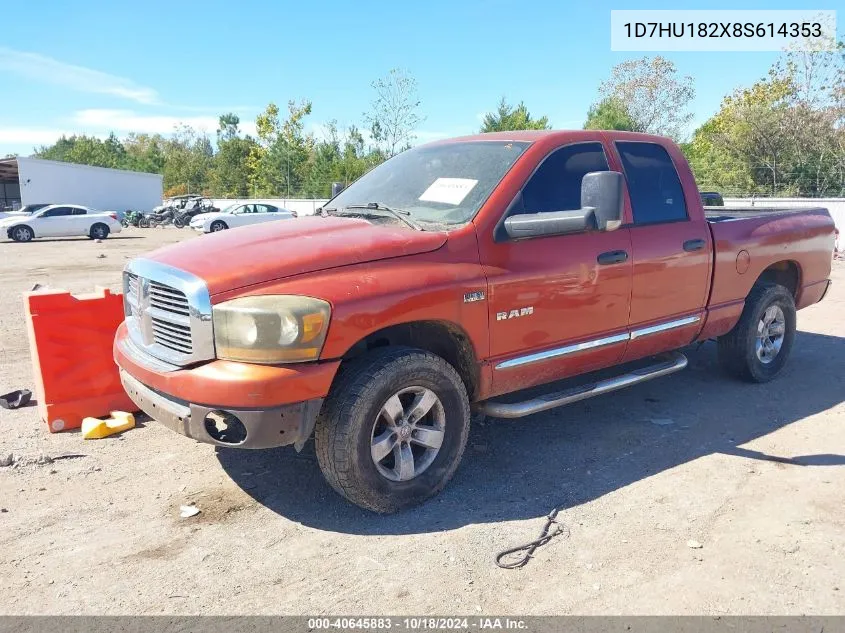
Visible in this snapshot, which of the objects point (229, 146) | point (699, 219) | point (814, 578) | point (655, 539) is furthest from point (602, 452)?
point (229, 146)

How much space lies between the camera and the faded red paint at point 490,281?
10.4 feet

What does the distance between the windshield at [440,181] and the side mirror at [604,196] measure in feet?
1.69

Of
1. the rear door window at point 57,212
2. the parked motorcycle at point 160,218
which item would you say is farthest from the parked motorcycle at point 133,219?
the rear door window at point 57,212

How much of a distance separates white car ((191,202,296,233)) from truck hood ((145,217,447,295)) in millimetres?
24794

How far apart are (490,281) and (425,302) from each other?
0.45m

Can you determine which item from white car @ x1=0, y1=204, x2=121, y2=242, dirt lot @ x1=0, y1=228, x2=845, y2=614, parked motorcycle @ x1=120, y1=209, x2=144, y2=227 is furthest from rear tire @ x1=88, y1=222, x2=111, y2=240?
dirt lot @ x1=0, y1=228, x2=845, y2=614

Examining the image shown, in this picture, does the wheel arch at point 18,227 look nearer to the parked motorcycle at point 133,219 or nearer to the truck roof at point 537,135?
the parked motorcycle at point 133,219

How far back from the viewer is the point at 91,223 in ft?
88.8

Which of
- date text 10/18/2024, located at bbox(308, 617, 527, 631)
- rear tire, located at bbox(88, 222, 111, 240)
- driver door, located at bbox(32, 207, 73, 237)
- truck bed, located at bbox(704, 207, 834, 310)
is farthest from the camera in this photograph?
rear tire, located at bbox(88, 222, 111, 240)

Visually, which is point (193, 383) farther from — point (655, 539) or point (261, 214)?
point (261, 214)

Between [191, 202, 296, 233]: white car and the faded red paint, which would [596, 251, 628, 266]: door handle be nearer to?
the faded red paint

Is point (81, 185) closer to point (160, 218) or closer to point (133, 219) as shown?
point (133, 219)

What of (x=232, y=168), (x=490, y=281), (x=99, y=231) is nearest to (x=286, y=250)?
(x=490, y=281)

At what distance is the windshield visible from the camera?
3.96 m
